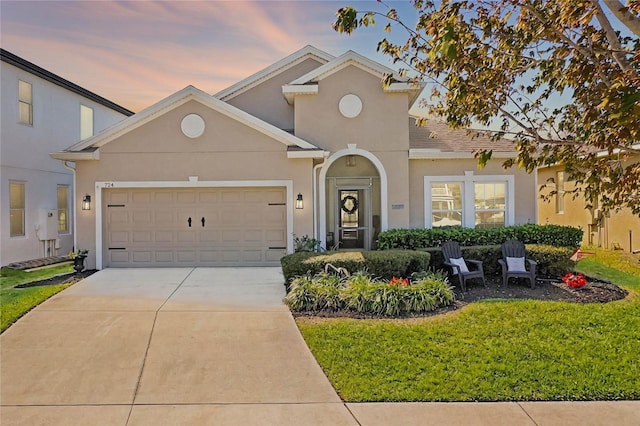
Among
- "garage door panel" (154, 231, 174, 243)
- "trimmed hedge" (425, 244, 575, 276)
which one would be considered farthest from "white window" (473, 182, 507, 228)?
"garage door panel" (154, 231, 174, 243)

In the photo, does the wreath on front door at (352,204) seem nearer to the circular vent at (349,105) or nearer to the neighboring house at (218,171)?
the neighboring house at (218,171)

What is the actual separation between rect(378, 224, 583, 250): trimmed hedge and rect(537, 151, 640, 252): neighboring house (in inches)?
68.8

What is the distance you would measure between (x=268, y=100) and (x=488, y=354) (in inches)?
480

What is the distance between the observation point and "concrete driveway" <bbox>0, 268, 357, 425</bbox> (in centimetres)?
505

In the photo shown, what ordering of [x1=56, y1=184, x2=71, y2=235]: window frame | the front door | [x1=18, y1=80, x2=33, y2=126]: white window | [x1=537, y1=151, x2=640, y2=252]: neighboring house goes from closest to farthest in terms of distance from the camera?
[x1=18, y1=80, x2=33, y2=126]: white window → the front door → [x1=56, y1=184, x2=71, y2=235]: window frame → [x1=537, y1=151, x2=640, y2=252]: neighboring house

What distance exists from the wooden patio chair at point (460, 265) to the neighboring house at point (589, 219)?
4674 millimetres

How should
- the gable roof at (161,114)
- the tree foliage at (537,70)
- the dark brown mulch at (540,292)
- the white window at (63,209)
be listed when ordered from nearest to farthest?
the tree foliage at (537,70)
the dark brown mulch at (540,292)
the gable roof at (161,114)
the white window at (63,209)

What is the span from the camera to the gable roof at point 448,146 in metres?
14.4

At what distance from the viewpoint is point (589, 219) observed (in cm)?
1967

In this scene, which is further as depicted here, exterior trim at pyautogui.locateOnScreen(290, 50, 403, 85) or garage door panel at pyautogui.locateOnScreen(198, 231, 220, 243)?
exterior trim at pyautogui.locateOnScreen(290, 50, 403, 85)

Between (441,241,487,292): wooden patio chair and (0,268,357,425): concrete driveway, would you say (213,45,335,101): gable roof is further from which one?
(0,268,357,425): concrete driveway

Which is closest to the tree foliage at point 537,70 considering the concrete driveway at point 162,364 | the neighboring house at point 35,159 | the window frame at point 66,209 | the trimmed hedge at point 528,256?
the concrete driveway at point 162,364

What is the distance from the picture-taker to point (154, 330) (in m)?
7.45

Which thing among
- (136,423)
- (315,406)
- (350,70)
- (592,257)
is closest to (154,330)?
(136,423)
